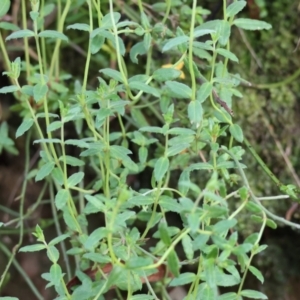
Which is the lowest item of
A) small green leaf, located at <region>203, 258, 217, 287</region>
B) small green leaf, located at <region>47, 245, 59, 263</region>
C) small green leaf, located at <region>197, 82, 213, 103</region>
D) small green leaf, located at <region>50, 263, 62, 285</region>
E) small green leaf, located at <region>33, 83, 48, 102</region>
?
small green leaf, located at <region>50, 263, 62, 285</region>

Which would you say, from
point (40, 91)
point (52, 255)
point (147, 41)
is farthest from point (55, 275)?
point (147, 41)

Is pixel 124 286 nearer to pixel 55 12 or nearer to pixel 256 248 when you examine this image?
pixel 256 248

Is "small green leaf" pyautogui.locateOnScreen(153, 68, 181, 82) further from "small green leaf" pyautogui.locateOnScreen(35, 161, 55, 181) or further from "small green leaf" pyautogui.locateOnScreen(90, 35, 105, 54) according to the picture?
"small green leaf" pyautogui.locateOnScreen(35, 161, 55, 181)

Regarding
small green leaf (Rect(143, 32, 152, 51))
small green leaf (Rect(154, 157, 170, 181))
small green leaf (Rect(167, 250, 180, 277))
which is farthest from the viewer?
small green leaf (Rect(143, 32, 152, 51))

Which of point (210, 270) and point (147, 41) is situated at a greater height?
point (147, 41)

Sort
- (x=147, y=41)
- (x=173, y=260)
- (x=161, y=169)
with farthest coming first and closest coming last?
(x=147, y=41) → (x=161, y=169) → (x=173, y=260)

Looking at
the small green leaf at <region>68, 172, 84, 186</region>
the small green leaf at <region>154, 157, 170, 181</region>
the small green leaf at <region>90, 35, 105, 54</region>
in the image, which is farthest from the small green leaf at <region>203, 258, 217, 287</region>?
the small green leaf at <region>90, 35, 105, 54</region>

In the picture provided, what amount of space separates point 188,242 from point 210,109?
Answer: 1.60 feet

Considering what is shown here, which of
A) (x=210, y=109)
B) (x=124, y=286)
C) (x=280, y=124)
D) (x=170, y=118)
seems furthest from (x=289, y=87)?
(x=124, y=286)

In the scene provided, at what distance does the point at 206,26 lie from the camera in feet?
2.42

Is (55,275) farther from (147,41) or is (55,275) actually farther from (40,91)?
(147,41)

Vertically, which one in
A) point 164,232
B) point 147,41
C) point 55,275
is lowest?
point 55,275

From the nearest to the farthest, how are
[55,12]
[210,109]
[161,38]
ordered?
[161,38] → [210,109] → [55,12]

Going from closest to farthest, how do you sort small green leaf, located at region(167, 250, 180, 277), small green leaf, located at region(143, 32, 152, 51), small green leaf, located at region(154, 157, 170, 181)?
1. small green leaf, located at region(167, 250, 180, 277)
2. small green leaf, located at region(154, 157, 170, 181)
3. small green leaf, located at region(143, 32, 152, 51)
